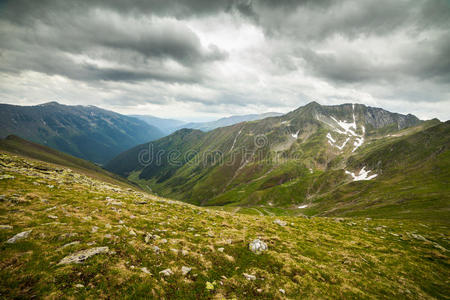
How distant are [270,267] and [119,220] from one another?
Answer: 17073mm

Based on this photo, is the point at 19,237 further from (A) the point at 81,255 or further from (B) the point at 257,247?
(B) the point at 257,247

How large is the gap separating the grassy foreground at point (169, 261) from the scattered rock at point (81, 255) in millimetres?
313

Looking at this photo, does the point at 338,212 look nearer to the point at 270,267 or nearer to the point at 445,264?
the point at 445,264

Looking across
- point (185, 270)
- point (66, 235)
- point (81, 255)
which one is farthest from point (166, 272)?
point (66, 235)

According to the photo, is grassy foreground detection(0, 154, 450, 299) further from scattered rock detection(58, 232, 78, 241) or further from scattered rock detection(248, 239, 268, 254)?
scattered rock detection(248, 239, 268, 254)

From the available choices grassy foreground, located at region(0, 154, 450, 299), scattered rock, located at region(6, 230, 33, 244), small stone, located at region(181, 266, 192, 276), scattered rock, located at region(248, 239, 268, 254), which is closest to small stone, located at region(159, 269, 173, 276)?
grassy foreground, located at region(0, 154, 450, 299)

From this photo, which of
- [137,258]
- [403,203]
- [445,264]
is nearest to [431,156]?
[403,203]

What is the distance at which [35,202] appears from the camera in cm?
1867

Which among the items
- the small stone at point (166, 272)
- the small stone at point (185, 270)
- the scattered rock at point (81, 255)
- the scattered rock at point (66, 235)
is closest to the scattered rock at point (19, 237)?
the scattered rock at point (66, 235)

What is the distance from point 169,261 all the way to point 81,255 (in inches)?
239

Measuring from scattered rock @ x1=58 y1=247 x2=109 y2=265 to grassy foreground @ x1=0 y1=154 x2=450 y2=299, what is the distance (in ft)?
1.03

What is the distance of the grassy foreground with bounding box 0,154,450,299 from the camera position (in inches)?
404

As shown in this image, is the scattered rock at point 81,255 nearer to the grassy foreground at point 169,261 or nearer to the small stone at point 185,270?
the grassy foreground at point 169,261

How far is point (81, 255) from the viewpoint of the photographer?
1172cm
